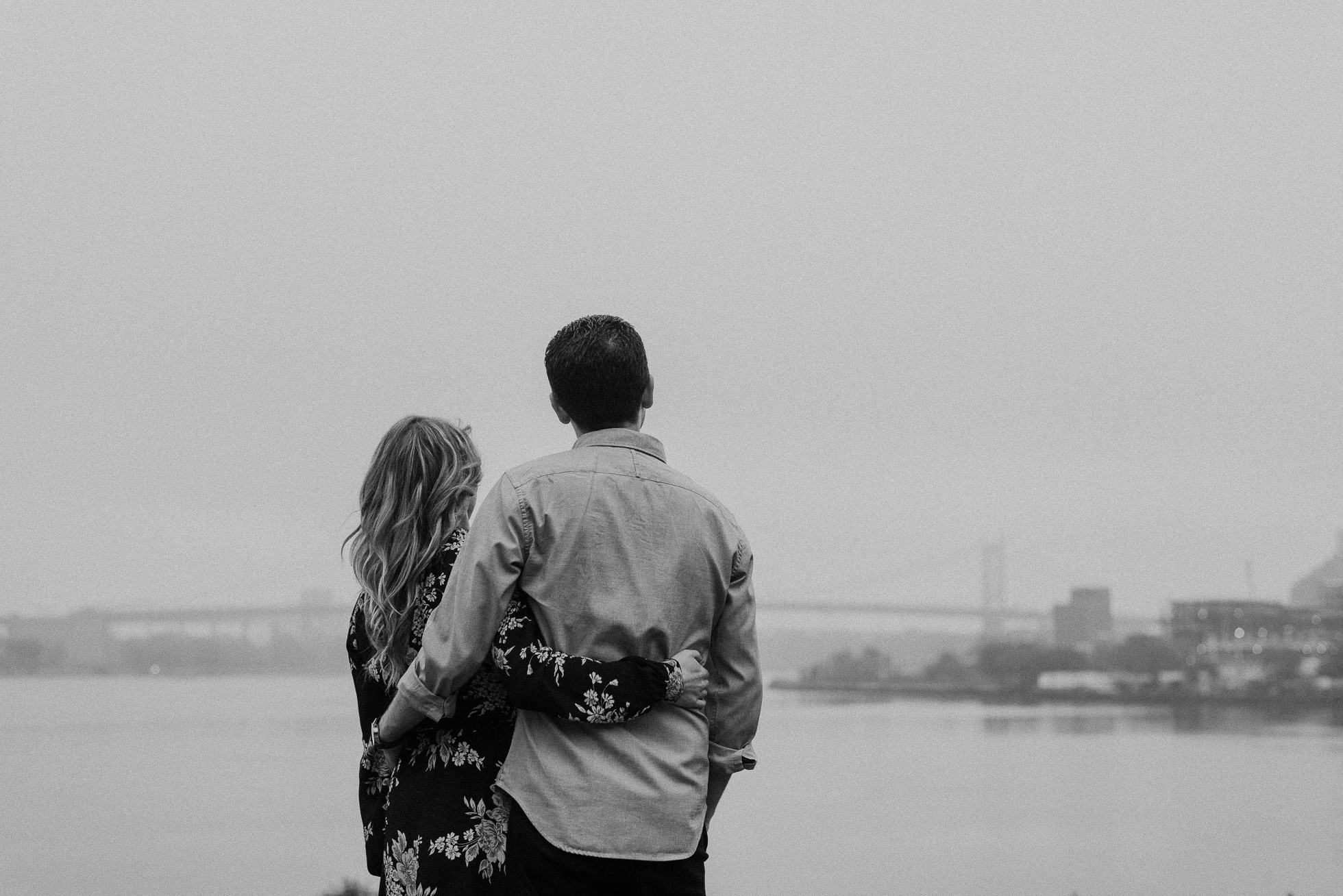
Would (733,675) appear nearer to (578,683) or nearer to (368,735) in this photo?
(578,683)

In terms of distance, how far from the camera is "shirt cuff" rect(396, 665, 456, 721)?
125 centimetres

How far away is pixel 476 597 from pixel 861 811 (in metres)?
15.4

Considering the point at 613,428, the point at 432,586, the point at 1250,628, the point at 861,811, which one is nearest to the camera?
the point at 613,428

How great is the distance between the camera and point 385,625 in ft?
4.68

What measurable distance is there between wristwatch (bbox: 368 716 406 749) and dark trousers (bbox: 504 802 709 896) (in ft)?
0.55

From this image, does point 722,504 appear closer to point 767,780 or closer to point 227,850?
point 227,850

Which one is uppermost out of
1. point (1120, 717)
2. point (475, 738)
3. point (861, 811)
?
point (475, 738)

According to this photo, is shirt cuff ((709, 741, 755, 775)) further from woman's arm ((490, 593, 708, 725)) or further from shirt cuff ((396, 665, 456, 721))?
shirt cuff ((396, 665, 456, 721))

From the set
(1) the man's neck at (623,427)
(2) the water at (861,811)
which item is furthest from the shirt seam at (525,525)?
(2) the water at (861,811)

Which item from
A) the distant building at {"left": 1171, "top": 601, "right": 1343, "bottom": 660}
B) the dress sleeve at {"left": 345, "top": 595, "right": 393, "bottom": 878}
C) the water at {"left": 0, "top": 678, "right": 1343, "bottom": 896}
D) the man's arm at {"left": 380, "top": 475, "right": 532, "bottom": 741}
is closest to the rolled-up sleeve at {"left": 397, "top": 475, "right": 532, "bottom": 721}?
the man's arm at {"left": 380, "top": 475, "right": 532, "bottom": 741}

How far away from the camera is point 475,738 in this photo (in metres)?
1.33

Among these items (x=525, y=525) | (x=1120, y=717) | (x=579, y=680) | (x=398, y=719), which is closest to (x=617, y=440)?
(x=525, y=525)

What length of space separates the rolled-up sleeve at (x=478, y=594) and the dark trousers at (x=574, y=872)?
151 millimetres

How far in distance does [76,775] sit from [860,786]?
12445mm
